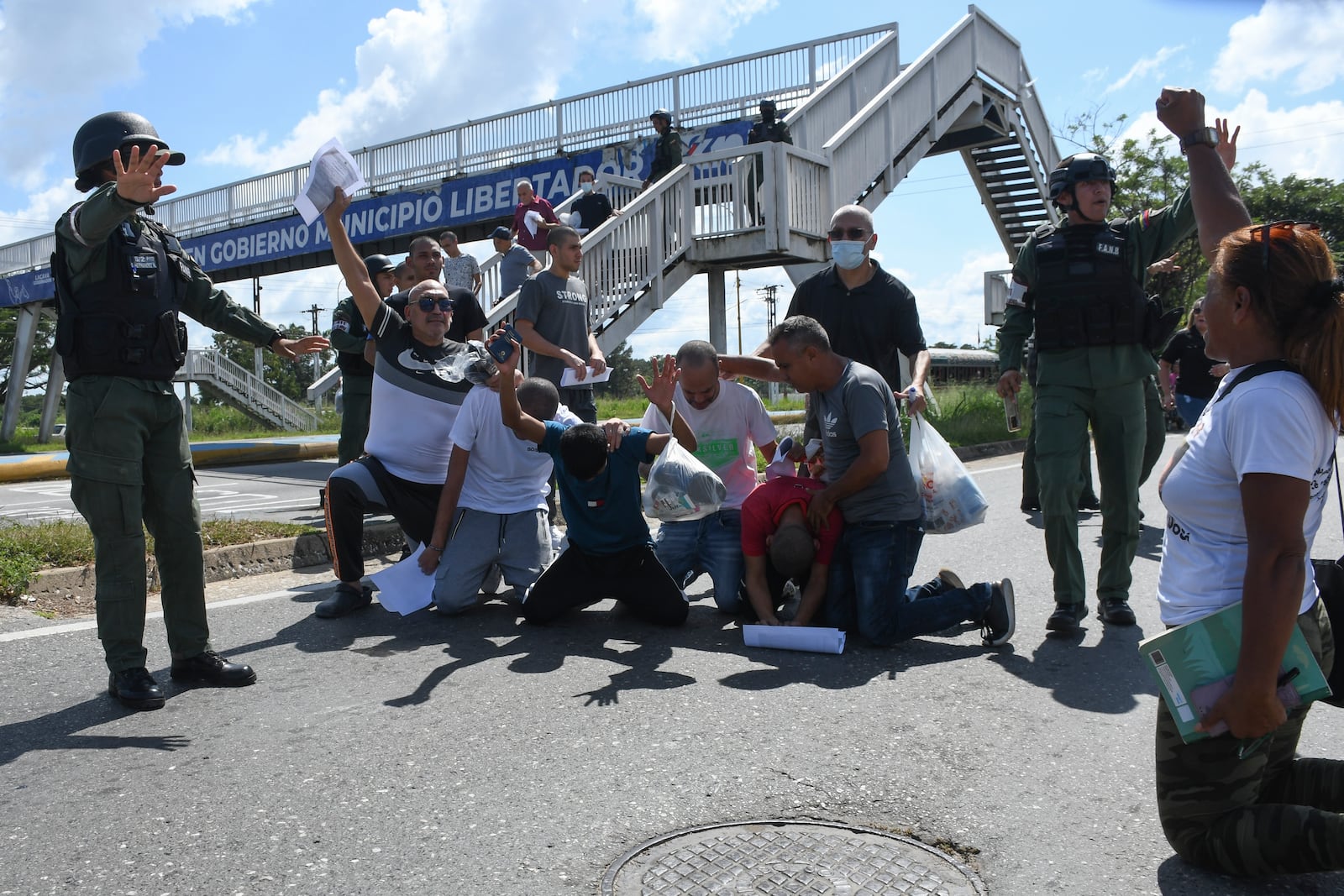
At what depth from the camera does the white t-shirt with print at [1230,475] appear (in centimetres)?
226

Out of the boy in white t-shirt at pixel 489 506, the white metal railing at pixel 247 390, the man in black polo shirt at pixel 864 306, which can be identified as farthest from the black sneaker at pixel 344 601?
the white metal railing at pixel 247 390

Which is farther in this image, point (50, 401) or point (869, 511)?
→ point (50, 401)

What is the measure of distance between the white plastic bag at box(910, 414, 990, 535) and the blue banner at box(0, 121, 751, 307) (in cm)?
1195

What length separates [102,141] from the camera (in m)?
4.02

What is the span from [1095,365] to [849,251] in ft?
4.71

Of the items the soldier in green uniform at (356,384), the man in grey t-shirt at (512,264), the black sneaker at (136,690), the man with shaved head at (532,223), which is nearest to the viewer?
the black sneaker at (136,690)

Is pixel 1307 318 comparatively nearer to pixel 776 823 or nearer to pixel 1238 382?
pixel 1238 382

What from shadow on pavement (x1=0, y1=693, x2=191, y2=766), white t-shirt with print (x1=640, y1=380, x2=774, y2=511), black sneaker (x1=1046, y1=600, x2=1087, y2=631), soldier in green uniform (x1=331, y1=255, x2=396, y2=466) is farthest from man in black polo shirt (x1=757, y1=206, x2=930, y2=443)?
shadow on pavement (x1=0, y1=693, x2=191, y2=766)

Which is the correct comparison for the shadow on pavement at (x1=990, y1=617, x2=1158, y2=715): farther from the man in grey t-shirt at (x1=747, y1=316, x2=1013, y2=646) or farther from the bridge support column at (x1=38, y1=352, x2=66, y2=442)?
the bridge support column at (x1=38, y1=352, x2=66, y2=442)

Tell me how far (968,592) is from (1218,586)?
224 centimetres

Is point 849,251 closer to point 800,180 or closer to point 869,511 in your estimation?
point 869,511

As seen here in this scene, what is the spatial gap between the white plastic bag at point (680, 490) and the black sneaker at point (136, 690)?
Answer: 2.10 meters

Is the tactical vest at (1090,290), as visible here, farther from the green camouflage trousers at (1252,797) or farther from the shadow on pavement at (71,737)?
the shadow on pavement at (71,737)

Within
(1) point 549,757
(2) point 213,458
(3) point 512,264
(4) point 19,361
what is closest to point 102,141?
(1) point 549,757
